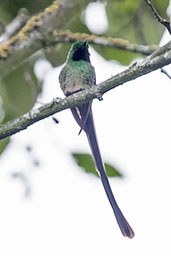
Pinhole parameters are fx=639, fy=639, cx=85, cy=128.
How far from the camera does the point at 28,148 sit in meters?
4.89

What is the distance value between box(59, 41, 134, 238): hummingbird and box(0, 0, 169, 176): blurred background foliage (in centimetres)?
15

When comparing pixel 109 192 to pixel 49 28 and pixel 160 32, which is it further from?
pixel 160 32

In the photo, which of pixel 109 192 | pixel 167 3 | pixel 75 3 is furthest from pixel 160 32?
pixel 109 192

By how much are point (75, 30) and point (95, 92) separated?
155cm

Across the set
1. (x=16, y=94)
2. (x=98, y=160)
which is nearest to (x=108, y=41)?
(x=16, y=94)

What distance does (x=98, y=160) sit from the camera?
13.5 ft

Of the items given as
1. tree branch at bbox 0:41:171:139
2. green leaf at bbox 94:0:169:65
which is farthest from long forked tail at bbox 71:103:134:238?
green leaf at bbox 94:0:169:65

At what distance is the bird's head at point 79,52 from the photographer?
456 centimetres

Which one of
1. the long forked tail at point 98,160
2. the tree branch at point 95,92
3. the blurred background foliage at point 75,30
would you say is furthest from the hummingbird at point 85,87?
the tree branch at point 95,92

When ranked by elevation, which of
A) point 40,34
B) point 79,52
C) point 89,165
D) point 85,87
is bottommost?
point 89,165

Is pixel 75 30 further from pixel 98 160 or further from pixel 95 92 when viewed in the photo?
pixel 95 92

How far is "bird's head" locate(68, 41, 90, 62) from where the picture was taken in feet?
15.0

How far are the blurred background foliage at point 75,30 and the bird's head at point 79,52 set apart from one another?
10 centimetres

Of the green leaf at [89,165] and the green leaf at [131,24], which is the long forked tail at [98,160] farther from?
the green leaf at [131,24]
